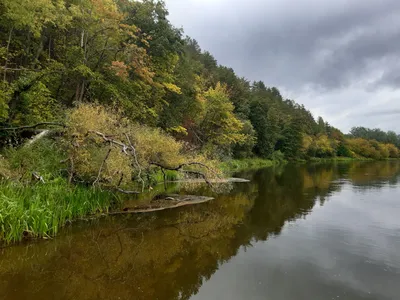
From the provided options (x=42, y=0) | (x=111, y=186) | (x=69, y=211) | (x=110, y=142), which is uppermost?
(x=42, y=0)

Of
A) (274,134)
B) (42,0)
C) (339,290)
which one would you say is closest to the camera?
(339,290)

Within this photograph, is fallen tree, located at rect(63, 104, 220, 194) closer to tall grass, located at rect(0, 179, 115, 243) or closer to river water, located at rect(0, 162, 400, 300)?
tall grass, located at rect(0, 179, 115, 243)

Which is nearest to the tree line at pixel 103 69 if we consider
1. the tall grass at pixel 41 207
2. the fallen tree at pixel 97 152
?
the fallen tree at pixel 97 152

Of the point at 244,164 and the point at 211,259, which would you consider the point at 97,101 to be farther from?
the point at 244,164

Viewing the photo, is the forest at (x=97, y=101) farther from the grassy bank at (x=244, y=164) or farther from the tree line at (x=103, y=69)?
the grassy bank at (x=244, y=164)

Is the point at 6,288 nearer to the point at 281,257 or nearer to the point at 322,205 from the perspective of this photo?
the point at 281,257

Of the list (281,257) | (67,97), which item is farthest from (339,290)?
(67,97)

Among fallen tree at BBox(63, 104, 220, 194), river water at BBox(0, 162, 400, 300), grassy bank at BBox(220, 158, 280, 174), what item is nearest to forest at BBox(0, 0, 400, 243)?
fallen tree at BBox(63, 104, 220, 194)

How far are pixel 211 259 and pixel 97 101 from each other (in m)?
11.0

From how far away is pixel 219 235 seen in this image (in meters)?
12.0

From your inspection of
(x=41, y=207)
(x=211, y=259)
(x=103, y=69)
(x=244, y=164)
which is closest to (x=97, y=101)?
(x=103, y=69)

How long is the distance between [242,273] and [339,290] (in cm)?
245

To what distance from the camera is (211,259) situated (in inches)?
377

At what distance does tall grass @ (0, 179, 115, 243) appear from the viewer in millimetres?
9383
